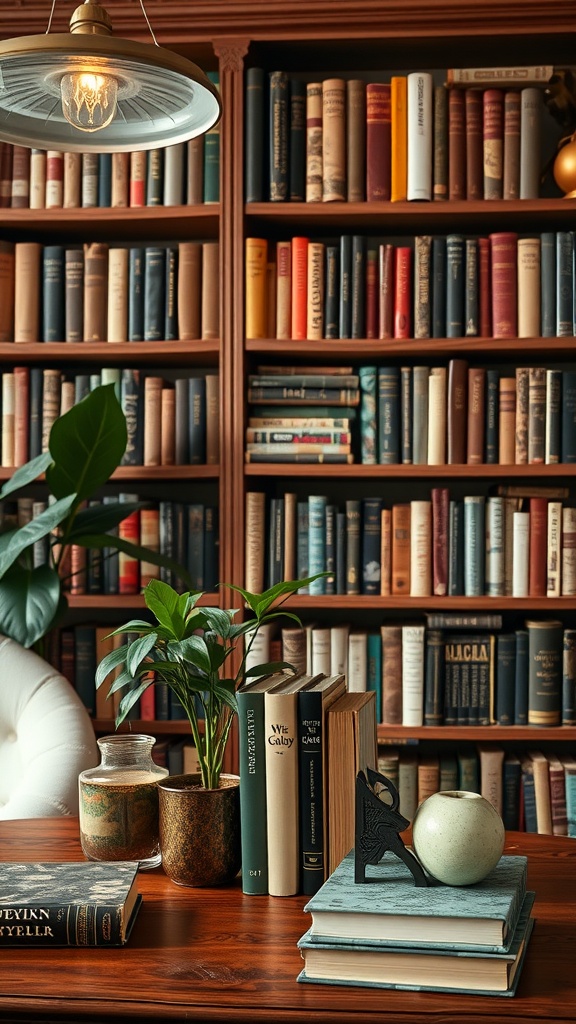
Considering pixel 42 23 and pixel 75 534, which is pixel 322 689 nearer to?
pixel 75 534

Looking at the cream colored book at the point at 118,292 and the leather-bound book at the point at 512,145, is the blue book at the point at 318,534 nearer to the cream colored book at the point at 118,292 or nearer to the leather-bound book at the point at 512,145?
the cream colored book at the point at 118,292

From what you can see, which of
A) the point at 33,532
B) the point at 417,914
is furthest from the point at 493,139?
the point at 417,914

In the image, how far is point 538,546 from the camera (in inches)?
98.8

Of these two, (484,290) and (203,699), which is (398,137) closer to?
(484,290)

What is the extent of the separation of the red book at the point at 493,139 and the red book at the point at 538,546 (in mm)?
764

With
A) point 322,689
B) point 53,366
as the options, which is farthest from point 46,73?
point 53,366

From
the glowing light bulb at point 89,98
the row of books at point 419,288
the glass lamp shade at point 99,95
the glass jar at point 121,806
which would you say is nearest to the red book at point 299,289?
the row of books at point 419,288

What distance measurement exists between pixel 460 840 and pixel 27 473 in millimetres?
1574

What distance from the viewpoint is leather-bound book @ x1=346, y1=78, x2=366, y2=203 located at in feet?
8.32

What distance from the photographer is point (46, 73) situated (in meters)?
1.24

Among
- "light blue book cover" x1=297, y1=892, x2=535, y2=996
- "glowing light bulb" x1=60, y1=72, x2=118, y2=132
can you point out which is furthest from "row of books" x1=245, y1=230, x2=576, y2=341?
"light blue book cover" x1=297, y1=892, x2=535, y2=996

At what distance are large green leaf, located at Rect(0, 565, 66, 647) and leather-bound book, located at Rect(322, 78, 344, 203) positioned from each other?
1140mm

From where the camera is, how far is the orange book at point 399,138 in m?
2.51

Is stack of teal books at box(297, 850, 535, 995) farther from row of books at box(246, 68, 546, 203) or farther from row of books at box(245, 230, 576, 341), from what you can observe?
row of books at box(246, 68, 546, 203)
